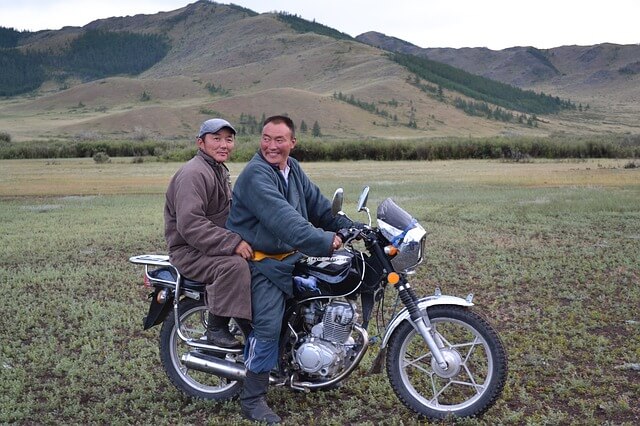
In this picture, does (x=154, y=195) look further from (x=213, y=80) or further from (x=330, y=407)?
(x=213, y=80)

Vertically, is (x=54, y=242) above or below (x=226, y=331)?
below

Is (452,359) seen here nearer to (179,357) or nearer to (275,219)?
(275,219)

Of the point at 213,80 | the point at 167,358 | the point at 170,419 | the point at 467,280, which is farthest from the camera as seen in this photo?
the point at 213,80

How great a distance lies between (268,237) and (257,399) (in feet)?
3.90

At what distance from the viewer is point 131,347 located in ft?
22.2

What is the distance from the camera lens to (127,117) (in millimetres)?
104688

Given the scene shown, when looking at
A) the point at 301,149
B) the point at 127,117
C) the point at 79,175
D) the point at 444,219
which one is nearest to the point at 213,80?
the point at 127,117

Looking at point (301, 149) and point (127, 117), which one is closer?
point (301, 149)

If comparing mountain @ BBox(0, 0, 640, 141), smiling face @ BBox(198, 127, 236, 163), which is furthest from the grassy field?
mountain @ BBox(0, 0, 640, 141)

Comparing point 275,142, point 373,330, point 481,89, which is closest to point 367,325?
point 275,142

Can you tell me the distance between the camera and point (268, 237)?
476 cm

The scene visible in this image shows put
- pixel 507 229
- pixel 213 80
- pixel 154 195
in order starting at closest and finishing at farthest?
pixel 507 229
pixel 154 195
pixel 213 80

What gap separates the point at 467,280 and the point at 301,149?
40.4m

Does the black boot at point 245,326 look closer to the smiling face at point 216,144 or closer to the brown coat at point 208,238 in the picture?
the brown coat at point 208,238
